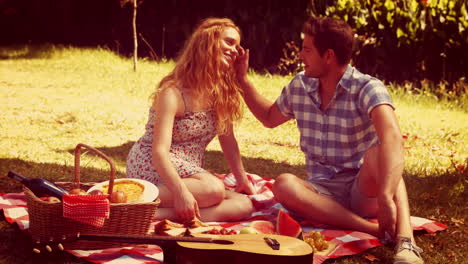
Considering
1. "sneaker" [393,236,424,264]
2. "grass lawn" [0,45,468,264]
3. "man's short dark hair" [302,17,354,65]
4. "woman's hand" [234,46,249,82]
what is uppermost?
"man's short dark hair" [302,17,354,65]

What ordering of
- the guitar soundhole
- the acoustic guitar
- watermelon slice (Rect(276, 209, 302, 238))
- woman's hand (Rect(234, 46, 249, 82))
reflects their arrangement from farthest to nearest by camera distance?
1. woman's hand (Rect(234, 46, 249, 82))
2. watermelon slice (Rect(276, 209, 302, 238))
3. the guitar soundhole
4. the acoustic guitar

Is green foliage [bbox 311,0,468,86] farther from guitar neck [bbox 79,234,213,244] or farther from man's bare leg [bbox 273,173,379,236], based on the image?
guitar neck [bbox 79,234,213,244]

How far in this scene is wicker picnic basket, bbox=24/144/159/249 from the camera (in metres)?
3.26

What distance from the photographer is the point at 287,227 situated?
3725 millimetres

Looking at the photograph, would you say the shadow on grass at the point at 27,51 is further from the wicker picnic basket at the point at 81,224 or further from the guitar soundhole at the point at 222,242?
the guitar soundhole at the point at 222,242

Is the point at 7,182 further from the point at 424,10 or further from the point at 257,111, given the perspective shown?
the point at 424,10

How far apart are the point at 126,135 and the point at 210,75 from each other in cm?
323

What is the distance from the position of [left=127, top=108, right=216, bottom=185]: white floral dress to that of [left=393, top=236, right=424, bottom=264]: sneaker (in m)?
1.40

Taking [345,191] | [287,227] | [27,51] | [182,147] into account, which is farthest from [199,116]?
[27,51]

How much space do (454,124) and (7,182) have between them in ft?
18.2

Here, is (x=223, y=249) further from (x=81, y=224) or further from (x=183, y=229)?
(x=81, y=224)

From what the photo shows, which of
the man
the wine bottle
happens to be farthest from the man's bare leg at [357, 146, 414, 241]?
the wine bottle

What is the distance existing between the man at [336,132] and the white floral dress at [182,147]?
1.61ft

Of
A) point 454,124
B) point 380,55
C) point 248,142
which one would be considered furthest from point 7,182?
point 380,55
